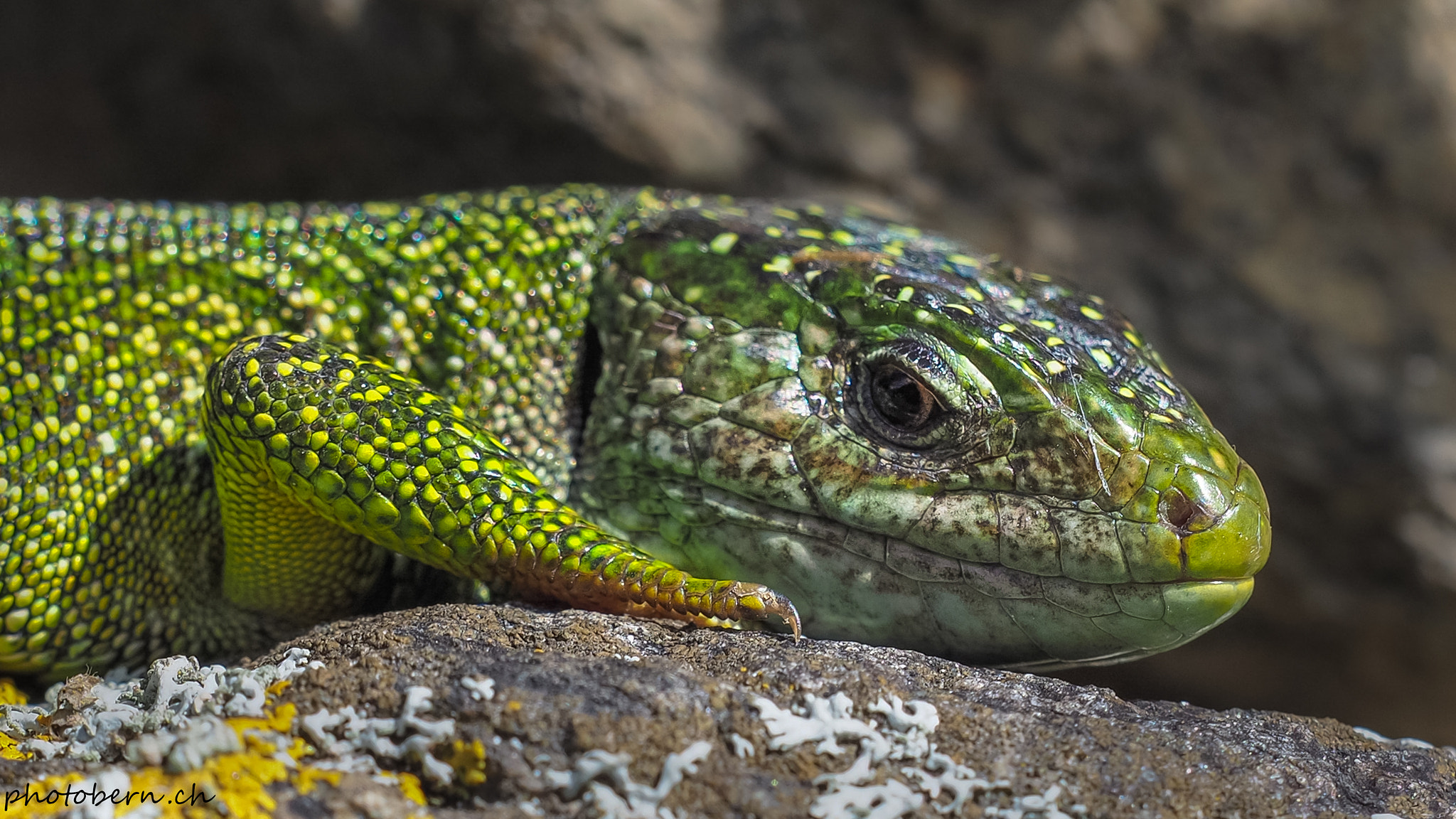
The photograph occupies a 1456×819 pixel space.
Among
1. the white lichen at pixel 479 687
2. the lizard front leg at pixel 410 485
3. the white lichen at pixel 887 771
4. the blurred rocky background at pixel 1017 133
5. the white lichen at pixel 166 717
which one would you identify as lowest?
the white lichen at pixel 166 717

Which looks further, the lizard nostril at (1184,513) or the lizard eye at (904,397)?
the lizard eye at (904,397)

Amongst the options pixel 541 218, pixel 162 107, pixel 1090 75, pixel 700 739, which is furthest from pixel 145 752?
pixel 1090 75

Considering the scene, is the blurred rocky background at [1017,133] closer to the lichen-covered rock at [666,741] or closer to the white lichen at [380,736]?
the lichen-covered rock at [666,741]

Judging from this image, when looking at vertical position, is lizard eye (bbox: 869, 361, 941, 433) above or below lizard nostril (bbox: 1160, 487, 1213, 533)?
above

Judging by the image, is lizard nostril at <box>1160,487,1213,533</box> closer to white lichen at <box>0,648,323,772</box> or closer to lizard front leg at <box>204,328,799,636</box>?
lizard front leg at <box>204,328,799,636</box>

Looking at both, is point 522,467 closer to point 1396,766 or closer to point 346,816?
point 346,816

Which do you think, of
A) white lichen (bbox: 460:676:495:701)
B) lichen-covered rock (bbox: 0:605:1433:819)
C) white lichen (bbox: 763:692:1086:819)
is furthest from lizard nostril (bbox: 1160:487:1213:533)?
white lichen (bbox: 460:676:495:701)

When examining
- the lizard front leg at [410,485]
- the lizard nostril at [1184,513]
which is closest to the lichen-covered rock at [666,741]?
the lizard front leg at [410,485]
